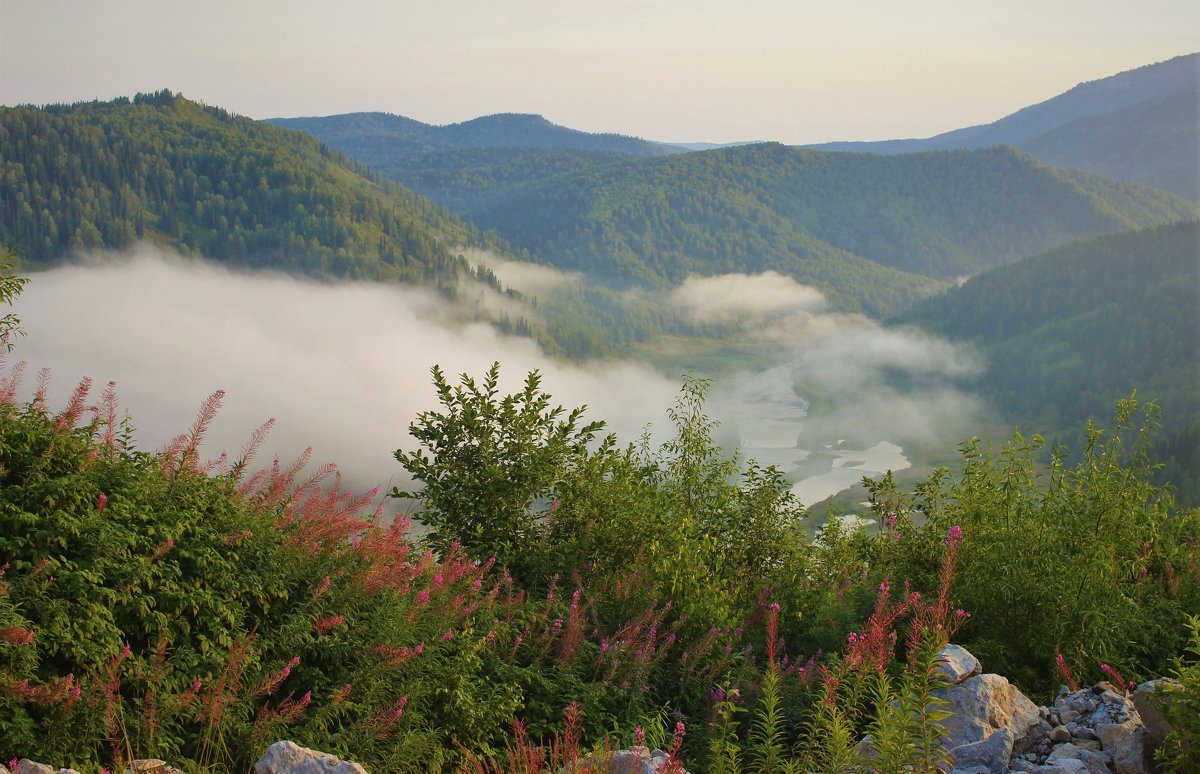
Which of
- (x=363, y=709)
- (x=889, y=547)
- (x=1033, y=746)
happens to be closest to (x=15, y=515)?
(x=363, y=709)

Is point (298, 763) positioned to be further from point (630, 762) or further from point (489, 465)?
A: point (489, 465)

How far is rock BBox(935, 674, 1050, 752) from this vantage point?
6.96 meters

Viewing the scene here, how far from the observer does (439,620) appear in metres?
7.61

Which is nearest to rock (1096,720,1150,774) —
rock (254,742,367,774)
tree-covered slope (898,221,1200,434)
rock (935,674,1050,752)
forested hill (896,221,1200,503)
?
rock (935,674,1050,752)

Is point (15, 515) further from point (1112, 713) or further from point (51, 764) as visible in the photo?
point (1112, 713)

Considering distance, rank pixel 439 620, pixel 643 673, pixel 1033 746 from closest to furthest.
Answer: pixel 1033 746 < pixel 439 620 < pixel 643 673

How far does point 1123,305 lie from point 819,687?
20606 centimetres

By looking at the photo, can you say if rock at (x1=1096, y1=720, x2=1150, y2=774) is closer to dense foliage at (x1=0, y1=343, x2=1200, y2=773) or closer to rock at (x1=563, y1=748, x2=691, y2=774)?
dense foliage at (x1=0, y1=343, x2=1200, y2=773)

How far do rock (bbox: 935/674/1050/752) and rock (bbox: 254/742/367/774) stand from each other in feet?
13.8

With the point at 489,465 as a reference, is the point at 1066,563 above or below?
below

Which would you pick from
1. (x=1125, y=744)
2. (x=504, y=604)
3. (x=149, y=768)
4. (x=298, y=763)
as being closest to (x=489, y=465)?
(x=504, y=604)

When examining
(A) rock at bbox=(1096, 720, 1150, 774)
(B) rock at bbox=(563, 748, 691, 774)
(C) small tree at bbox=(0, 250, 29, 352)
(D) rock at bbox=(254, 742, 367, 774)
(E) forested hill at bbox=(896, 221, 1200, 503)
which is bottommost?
(E) forested hill at bbox=(896, 221, 1200, 503)

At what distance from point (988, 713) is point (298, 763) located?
4.86 metres

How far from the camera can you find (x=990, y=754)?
21.4 ft
